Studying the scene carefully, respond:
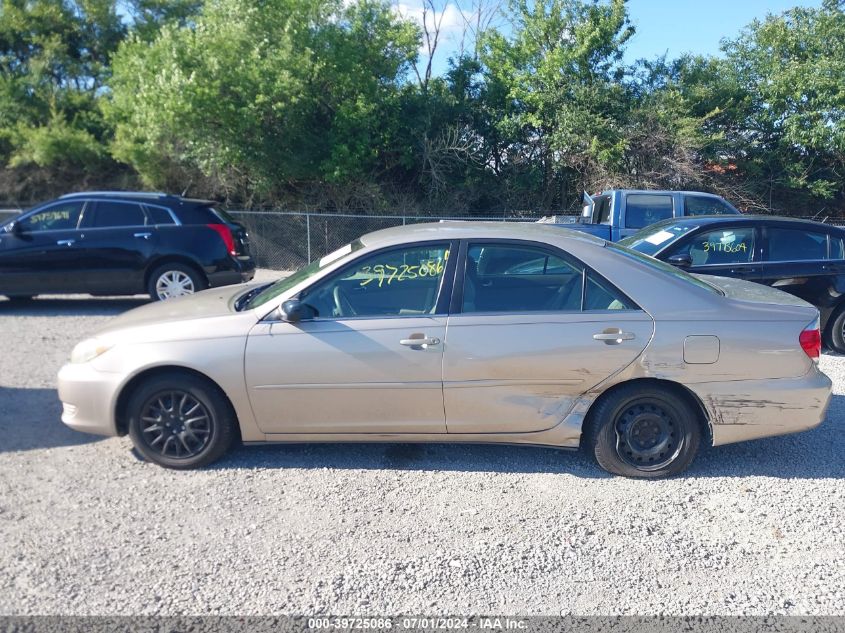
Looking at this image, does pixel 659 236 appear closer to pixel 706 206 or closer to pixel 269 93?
pixel 706 206

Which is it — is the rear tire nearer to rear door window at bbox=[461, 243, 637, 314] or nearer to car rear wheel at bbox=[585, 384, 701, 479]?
car rear wheel at bbox=[585, 384, 701, 479]

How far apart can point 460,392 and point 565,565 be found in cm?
128

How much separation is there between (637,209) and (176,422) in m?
8.75

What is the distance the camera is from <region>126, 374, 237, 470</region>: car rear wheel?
463cm

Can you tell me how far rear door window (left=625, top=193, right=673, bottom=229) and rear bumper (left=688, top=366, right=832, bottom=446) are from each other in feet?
23.1

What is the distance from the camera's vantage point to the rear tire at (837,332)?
317 inches

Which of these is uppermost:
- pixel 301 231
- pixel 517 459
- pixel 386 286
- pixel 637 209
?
pixel 637 209

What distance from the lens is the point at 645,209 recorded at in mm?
11484

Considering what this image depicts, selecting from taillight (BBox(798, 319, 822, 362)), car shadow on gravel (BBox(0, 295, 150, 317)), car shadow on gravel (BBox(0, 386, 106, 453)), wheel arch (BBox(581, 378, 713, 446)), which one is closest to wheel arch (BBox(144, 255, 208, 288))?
car shadow on gravel (BBox(0, 295, 150, 317))

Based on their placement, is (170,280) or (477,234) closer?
(477,234)

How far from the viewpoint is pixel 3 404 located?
6.04m

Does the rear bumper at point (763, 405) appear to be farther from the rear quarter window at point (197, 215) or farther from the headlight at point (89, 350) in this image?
the rear quarter window at point (197, 215)

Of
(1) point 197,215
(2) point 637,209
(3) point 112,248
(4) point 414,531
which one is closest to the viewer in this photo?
(4) point 414,531

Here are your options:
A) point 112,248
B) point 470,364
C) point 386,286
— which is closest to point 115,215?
point 112,248
